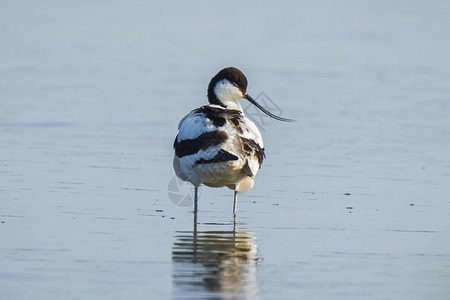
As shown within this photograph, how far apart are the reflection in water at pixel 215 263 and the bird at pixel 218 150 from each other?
1.91 feet

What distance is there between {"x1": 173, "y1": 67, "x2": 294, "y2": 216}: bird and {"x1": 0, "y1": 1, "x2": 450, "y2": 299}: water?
0.38m

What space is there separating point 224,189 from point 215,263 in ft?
12.1

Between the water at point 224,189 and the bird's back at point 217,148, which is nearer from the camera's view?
the water at point 224,189

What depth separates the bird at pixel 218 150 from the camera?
908 cm

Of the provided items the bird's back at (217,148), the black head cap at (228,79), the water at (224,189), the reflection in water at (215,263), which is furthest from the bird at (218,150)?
the black head cap at (228,79)

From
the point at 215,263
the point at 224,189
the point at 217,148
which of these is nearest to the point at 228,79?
the point at 224,189

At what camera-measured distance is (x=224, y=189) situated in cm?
1100

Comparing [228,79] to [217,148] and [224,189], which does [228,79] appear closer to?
[224,189]

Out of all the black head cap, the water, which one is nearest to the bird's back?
the water

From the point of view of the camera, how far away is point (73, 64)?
21641 millimetres

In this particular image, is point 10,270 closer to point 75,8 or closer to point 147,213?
point 147,213

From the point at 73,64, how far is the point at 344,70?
6146 millimetres

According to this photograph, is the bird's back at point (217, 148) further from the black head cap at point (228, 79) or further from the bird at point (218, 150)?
the black head cap at point (228, 79)

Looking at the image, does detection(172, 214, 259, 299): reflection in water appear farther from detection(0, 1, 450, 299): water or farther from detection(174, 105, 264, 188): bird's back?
detection(174, 105, 264, 188): bird's back
